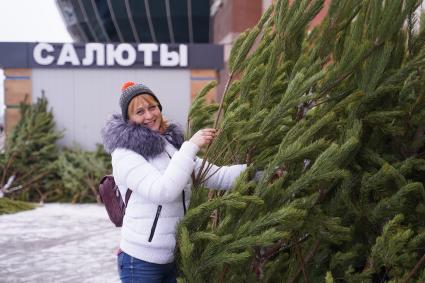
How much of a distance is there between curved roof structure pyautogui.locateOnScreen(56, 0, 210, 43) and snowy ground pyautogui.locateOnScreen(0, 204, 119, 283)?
20812 millimetres

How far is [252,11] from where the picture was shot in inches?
762

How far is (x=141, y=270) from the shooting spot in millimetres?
2633

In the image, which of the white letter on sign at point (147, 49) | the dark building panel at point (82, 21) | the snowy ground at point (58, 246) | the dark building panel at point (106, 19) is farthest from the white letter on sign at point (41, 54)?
the dark building panel at point (82, 21)

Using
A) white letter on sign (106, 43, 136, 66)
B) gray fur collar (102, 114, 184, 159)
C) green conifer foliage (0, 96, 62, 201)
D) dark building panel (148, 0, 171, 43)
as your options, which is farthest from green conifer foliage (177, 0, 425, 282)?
dark building panel (148, 0, 171, 43)

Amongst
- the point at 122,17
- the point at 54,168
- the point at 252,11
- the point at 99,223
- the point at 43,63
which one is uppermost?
the point at 122,17

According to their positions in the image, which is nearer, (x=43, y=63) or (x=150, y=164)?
(x=150, y=164)

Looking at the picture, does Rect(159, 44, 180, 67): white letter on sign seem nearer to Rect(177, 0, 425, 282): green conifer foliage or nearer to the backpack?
the backpack

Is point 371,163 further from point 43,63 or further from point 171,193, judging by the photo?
point 43,63

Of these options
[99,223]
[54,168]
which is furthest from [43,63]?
[99,223]

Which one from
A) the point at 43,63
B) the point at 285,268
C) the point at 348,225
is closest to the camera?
the point at 348,225

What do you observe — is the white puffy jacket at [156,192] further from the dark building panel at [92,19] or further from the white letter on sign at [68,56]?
the dark building panel at [92,19]

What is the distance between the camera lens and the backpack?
2.93 meters

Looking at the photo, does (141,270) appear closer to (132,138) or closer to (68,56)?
(132,138)

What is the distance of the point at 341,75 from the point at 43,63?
15176 mm
